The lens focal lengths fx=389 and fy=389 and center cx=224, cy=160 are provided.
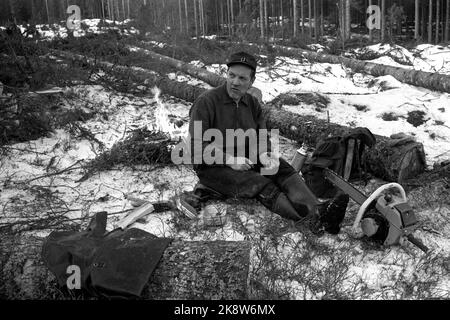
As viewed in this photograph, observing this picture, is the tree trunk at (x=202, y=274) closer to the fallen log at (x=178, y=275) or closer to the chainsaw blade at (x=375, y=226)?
the fallen log at (x=178, y=275)

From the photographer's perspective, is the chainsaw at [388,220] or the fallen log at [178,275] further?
the chainsaw at [388,220]

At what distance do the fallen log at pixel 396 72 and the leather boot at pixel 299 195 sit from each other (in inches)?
218

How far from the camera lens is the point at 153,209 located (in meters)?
3.80

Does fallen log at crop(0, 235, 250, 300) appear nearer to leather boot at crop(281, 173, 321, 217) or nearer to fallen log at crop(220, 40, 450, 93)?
leather boot at crop(281, 173, 321, 217)

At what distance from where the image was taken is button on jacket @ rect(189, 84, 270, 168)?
3.88 meters

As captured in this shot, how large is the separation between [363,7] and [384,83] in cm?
3004

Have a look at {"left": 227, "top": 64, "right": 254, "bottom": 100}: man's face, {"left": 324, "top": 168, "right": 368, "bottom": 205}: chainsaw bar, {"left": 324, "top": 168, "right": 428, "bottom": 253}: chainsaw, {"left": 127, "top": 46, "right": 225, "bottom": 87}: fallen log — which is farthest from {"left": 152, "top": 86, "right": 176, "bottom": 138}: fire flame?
{"left": 324, "top": 168, "right": 428, "bottom": 253}: chainsaw

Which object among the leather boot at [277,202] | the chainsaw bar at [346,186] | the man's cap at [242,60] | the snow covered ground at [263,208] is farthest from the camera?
the man's cap at [242,60]

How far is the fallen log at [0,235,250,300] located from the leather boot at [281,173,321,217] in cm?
117

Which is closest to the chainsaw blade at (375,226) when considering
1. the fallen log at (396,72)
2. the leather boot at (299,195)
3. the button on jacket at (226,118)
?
the leather boot at (299,195)

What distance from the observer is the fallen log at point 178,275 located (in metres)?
2.25

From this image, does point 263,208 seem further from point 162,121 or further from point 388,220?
point 162,121

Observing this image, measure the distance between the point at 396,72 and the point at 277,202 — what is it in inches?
266

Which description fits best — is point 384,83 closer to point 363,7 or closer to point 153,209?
point 153,209
